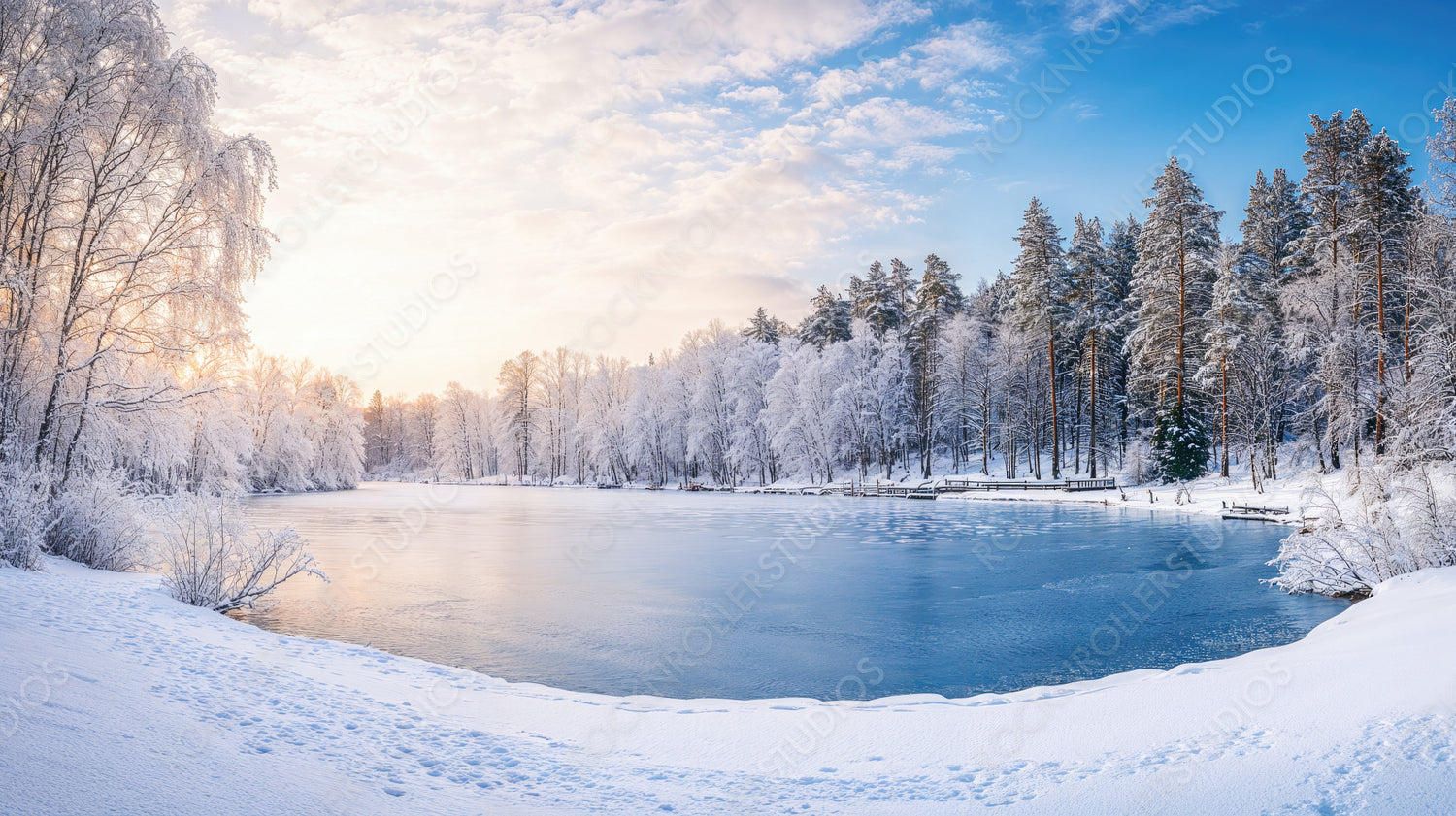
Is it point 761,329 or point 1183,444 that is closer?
point 1183,444

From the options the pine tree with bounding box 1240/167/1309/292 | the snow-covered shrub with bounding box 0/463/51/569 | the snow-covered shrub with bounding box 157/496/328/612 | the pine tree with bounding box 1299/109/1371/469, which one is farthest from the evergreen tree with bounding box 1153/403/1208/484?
the snow-covered shrub with bounding box 0/463/51/569

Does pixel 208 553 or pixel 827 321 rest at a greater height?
pixel 827 321

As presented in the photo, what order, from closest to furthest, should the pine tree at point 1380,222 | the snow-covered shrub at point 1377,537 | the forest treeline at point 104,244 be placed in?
the forest treeline at point 104,244, the snow-covered shrub at point 1377,537, the pine tree at point 1380,222

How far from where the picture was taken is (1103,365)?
5159 cm

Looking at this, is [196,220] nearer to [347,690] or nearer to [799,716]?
[347,690]

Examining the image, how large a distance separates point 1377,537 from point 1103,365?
132ft

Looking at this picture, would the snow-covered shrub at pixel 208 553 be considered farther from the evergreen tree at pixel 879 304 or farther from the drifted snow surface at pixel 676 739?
the evergreen tree at pixel 879 304

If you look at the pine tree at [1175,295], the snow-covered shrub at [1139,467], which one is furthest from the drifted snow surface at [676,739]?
the snow-covered shrub at [1139,467]

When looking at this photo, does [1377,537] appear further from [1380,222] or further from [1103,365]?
[1103,365]

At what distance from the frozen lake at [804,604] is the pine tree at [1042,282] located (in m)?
19.6

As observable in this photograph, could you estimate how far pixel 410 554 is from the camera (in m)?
23.4

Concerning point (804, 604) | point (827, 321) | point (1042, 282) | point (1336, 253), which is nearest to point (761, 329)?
point (827, 321)

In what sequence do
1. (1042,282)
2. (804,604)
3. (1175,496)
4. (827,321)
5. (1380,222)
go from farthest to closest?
(827,321) < (1042,282) < (1175,496) < (1380,222) < (804,604)

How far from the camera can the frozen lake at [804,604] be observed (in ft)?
35.7
